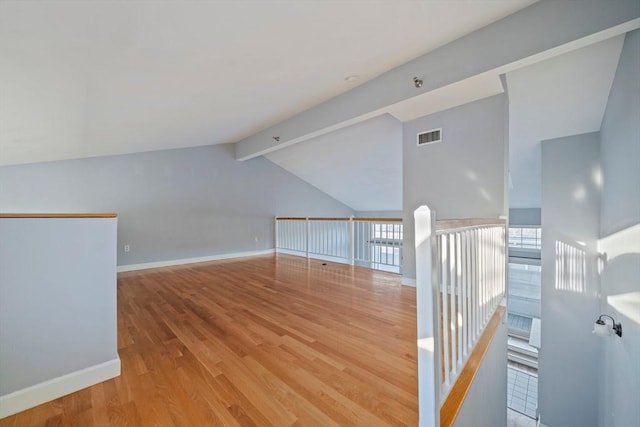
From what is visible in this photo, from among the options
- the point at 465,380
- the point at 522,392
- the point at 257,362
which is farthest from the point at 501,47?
the point at 522,392

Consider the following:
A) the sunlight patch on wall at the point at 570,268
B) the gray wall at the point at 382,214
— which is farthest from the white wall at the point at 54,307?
the gray wall at the point at 382,214

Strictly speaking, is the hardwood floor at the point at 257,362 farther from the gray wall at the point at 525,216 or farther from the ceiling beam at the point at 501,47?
the gray wall at the point at 525,216

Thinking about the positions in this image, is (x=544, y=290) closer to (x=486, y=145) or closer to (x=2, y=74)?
(x=486, y=145)

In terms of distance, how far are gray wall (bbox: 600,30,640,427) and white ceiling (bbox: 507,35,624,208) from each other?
0.56ft

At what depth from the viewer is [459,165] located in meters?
3.17

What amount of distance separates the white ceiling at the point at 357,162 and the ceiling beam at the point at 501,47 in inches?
44.9

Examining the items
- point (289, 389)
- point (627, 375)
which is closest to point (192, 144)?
point (289, 389)

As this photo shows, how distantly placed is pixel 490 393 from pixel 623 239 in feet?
5.99

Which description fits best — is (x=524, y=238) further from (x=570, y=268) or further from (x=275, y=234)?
(x=275, y=234)

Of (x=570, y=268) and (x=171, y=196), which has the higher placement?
(x=171, y=196)

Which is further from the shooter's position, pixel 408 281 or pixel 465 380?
pixel 408 281

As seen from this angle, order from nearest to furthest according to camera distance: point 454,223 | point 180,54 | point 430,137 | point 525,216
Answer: point 454,223, point 180,54, point 430,137, point 525,216

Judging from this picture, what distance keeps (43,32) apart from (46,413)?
2059 millimetres

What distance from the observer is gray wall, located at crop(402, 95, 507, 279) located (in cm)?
287
